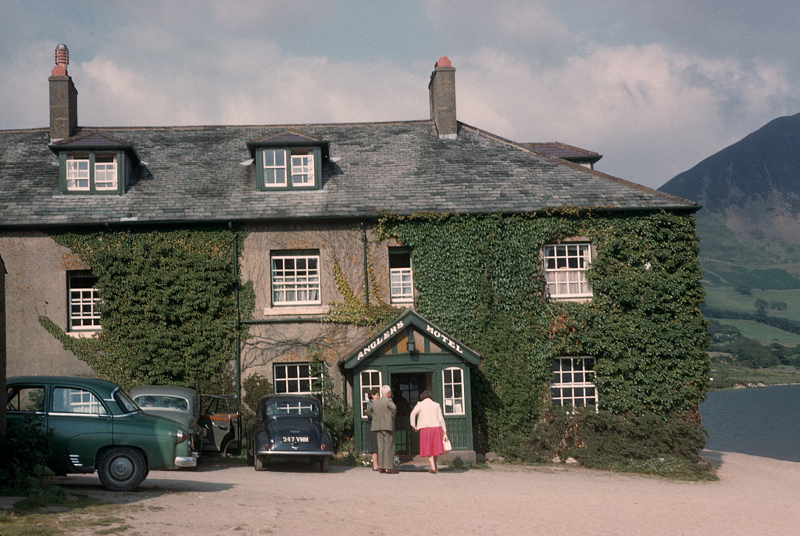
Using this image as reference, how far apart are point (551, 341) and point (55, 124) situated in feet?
55.4

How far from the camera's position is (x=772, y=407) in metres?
60.6

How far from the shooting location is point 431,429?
59.7 feet

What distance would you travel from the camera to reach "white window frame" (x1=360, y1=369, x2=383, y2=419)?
20858mm

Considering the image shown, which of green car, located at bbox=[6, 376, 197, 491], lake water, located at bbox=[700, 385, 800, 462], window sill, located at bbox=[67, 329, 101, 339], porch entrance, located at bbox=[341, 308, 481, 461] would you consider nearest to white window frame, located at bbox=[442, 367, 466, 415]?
porch entrance, located at bbox=[341, 308, 481, 461]

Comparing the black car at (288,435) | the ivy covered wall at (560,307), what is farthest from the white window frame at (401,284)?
the black car at (288,435)

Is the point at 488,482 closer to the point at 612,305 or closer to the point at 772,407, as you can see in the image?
the point at 612,305

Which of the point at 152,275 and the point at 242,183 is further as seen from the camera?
the point at 242,183

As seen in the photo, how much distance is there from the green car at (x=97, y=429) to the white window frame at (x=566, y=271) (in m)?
12.7

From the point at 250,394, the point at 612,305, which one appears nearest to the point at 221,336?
the point at 250,394

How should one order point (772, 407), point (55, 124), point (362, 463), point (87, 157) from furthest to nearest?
point (772, 407), point (55, 124), point (87, 157), point (362, 463)

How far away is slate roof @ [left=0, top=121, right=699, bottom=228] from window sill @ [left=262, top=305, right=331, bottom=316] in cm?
250

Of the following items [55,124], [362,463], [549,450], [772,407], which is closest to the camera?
[362,463]

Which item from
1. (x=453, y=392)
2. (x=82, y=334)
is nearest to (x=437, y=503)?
(x=453, y=392)

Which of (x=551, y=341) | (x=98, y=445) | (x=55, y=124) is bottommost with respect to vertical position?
(x=98, y=445)
